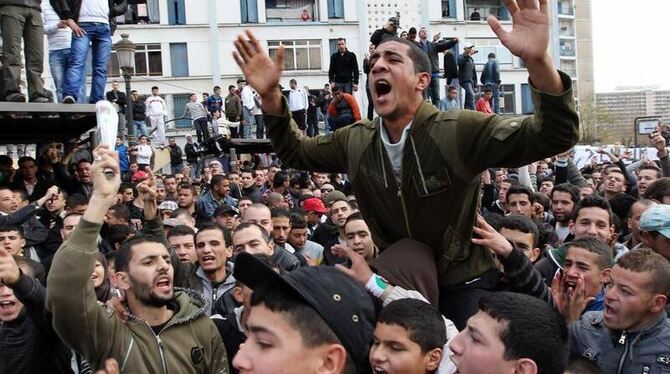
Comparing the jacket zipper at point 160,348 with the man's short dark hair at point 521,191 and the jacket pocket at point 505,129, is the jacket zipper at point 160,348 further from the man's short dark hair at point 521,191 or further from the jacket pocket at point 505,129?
the man's short dark hair at point 521,191

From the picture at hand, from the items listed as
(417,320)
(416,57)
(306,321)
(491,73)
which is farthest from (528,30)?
(491,73)

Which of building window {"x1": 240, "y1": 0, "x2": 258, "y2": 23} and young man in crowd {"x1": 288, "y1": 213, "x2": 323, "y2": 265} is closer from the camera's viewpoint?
young man in crowd {"x1": 288, "y1": 213, "x2": 323, "y2": 265}

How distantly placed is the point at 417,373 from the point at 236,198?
29.2 ft

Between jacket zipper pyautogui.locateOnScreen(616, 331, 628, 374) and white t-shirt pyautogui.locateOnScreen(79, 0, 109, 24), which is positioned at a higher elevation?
white t-shirt pyautogui.locateOnScreen(79, 0, 109, 24)

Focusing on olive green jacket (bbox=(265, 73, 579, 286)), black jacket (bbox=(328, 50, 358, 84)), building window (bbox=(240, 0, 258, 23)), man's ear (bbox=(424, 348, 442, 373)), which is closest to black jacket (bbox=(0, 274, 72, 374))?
olive green jacket (bbox=(265, 73, 579, 286))

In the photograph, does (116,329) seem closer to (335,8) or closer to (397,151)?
(397,151)

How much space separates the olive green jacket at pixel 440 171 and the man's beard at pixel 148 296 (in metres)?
1.15

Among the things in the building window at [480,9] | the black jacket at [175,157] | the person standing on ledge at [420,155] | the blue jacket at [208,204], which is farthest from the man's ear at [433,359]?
the building window at [480,9]

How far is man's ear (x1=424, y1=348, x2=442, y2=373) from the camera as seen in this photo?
333cm

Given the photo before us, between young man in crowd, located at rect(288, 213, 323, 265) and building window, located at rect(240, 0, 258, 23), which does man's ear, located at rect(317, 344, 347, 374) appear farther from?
building window, located at rect(240, 0, 258, 23)

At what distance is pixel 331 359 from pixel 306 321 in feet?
0.39

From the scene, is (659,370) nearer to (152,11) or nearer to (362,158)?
(362,158)

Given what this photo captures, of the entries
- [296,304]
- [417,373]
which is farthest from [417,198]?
[296,304]

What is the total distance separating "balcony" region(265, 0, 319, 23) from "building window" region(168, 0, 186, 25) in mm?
3950
